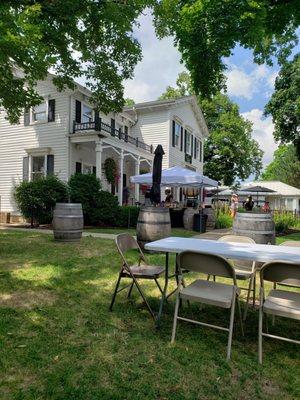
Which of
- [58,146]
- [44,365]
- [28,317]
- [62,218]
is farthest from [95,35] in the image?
[44,365]

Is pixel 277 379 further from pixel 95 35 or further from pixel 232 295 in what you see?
pixel 95 35

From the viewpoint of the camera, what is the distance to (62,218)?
8688 millimetres

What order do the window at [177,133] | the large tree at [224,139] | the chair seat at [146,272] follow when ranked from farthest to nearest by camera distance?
the large tree at [224,139] → the window at [177,133] → the chair seat at [146,272]

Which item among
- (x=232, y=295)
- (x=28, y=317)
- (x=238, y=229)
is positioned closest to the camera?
(x=232, y=295)

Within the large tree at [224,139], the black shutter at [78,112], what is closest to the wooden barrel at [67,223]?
the black shutter at [78,112]

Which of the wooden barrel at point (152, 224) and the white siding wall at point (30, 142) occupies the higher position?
the white siding wall at point (30, 142)

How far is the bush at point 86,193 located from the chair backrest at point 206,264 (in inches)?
429

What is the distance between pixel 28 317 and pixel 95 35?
363 inches

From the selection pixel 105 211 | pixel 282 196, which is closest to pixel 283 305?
pixel 105 211

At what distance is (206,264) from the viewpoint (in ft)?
10.6

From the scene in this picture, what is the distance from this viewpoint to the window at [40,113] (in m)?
17.0

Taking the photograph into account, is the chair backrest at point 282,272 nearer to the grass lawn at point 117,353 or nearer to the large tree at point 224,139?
the grass lawn at point 117,353

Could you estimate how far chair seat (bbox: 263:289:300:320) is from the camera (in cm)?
305

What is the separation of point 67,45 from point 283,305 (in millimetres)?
9527
